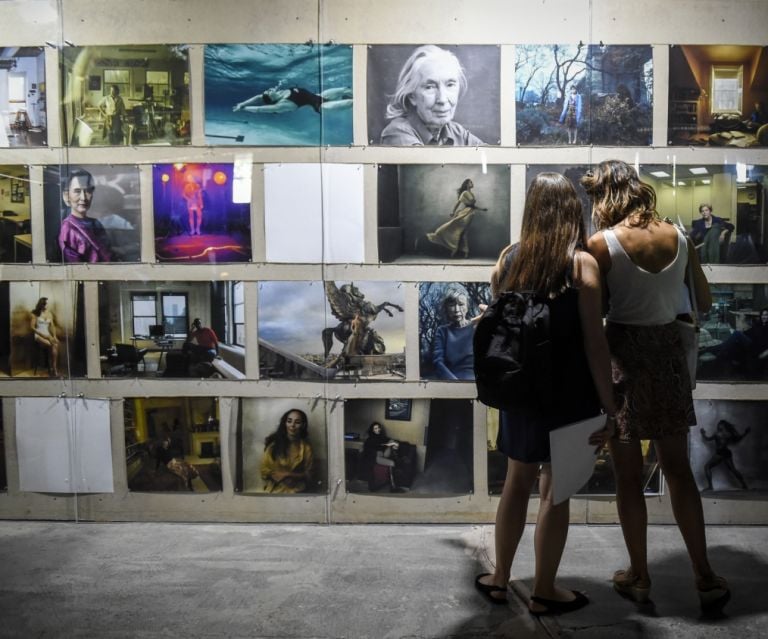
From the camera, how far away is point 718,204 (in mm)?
3281

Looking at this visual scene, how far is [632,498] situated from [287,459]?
5.13 feet

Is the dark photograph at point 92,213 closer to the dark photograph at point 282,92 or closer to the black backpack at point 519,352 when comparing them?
the dark photograph at point 282,92

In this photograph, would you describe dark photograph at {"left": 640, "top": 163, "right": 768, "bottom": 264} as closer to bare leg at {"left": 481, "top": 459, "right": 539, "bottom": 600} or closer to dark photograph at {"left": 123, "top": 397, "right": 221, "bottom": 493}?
bare leg at {"left": 481, "top": 459, "right": 539, "bottom": 600}

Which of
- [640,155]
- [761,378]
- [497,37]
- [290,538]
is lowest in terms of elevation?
[290,538]

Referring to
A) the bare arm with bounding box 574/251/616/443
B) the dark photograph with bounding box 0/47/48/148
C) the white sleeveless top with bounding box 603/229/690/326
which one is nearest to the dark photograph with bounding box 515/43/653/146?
the white sleeveless top with bounding box 603/229/690/326

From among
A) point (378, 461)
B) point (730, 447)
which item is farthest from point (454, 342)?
point (730, 447)

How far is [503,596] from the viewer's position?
261 centimetres

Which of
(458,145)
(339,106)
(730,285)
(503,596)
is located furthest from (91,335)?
(730,285)

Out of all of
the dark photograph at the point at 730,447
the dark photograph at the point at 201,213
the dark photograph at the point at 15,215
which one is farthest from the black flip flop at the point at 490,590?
the dark photograph at the point at 15,215

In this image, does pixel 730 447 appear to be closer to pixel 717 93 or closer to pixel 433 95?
pixel 717 93

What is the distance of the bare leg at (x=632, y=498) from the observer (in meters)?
2.60

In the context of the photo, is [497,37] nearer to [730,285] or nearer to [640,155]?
[640,155]

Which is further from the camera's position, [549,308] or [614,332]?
[614,332]

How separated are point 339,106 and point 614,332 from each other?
157 cm
